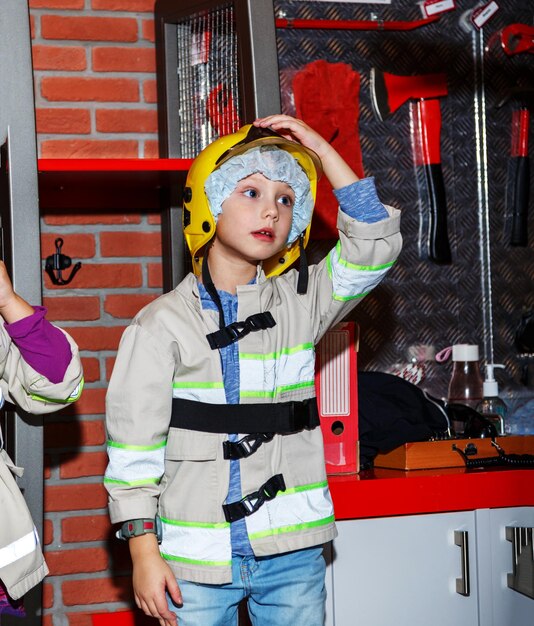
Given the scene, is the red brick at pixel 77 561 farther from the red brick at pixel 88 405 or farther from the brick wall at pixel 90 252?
the red brick at pixel 88 405

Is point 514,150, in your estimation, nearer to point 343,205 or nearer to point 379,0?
point 379,0

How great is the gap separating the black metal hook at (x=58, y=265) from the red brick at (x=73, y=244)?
0.07 meters

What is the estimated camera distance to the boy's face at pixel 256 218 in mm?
1971

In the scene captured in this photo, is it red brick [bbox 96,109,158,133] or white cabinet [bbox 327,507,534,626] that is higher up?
red brick [bbox 96,109,158,133]

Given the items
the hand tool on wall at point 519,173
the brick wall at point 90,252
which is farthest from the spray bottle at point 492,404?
the brick wall at point 90,252

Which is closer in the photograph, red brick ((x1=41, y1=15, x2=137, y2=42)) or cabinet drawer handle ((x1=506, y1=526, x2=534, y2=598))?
cabinet drawer handle ((x1=506, y1=526, x2=534, y2=598))

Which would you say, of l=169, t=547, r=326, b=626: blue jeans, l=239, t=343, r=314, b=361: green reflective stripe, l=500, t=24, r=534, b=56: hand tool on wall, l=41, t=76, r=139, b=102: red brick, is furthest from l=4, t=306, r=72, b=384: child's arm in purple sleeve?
l=500, t=24, r=534, b=56: hand tool on wall

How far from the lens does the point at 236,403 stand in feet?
6.33

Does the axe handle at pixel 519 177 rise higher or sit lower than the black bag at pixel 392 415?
higher

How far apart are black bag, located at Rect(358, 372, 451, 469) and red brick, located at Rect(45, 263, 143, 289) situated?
0.75 metres

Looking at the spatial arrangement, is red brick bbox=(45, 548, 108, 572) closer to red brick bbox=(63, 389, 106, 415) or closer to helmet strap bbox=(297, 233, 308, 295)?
red brick bbox=(63, 389, 106, 415)

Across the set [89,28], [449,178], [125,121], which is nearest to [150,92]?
[125,121]

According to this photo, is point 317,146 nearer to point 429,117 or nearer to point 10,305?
point 10,305

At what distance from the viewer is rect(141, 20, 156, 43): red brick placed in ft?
9.48
